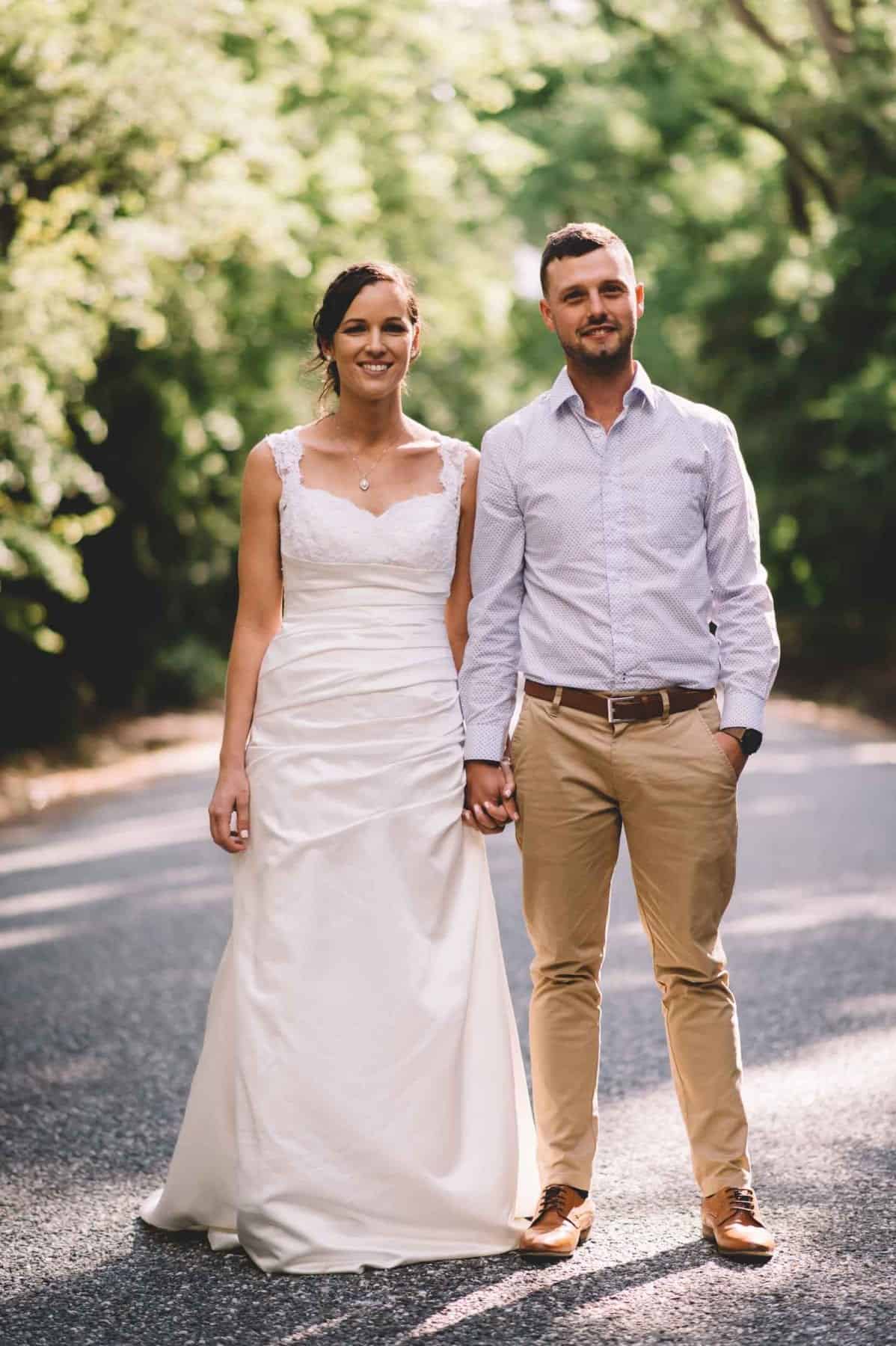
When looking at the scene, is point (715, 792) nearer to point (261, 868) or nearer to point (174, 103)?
point (261, 868)

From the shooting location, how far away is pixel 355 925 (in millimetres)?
4207

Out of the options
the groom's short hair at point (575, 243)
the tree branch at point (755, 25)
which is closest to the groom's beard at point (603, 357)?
the groom's short hair at point (575, 243)

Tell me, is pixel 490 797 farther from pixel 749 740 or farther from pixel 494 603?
pixel 749 740

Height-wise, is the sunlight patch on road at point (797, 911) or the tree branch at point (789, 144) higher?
the tree branch at point (789, 144)

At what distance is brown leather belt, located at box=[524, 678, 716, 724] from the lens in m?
4.08

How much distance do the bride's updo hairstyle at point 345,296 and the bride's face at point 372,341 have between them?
15mm

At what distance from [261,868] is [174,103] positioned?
9.31 m

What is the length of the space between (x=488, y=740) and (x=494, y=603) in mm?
339

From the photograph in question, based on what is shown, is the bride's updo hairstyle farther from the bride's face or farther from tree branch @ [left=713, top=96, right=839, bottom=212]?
tree branch @ [left=713, top=96, right=839, bottom=212]

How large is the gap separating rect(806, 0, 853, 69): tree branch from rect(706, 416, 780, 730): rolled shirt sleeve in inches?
707

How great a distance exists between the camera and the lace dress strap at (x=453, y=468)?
4.45 metres

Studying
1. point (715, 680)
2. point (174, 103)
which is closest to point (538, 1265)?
point (715, 680)

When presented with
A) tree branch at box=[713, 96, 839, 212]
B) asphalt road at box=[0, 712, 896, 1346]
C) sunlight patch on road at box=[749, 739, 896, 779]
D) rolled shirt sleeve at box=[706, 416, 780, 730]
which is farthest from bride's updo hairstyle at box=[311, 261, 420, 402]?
tree branch at box=[713, 96, 839, 212]

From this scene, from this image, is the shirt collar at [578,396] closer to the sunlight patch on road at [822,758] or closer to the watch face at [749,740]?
the watch face at [749,740]
